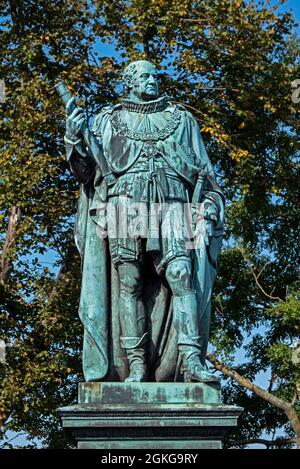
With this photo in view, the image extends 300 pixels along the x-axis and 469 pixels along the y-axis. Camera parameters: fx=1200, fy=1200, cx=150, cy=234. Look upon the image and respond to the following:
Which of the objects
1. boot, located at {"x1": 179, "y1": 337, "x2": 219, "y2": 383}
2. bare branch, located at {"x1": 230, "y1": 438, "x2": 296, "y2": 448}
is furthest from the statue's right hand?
bare branch, located at {"x1": 230, "y1": 438, "x2": 296, "y2": 448}

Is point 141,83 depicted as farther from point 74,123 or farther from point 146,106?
point 74,123

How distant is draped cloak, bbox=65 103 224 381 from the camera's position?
8.91 m

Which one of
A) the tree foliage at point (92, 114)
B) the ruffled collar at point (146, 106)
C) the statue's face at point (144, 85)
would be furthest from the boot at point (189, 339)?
the tree foliage at point (92, 114)

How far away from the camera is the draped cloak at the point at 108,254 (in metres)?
8.91

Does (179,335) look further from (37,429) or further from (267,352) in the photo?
(267,352)

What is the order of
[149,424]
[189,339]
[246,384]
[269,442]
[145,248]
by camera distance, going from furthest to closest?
[269,442]
[246,384]
[145,248]
[189,339]
[149,424]

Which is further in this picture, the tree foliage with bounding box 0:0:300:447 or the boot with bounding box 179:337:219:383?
the tree foliage with bounding box 0:0:300:447

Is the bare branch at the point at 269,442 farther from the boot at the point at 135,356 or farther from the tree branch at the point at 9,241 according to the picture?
the boot at the point at 135,356

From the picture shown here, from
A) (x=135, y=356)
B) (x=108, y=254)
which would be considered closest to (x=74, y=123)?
(x=108, y=254)

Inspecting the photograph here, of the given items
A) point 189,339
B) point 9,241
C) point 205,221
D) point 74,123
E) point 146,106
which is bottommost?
point 189,339

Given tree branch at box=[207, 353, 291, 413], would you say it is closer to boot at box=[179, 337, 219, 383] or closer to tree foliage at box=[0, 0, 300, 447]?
tree foliage at box=[0, 0, 300, 447]

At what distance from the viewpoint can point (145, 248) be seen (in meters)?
9.02

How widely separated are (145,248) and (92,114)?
46.0 ft

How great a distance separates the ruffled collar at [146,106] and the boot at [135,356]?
1.85 metres
